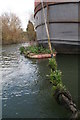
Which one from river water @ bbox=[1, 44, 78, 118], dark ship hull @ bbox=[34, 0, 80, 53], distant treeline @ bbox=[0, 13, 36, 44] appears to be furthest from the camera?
distant treeline @ bbox=[0, 13, 36, 44]

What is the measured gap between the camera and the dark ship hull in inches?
400

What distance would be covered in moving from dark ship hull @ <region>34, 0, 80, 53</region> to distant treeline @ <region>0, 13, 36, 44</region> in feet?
87.0

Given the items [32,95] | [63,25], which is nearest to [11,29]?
[63,25]

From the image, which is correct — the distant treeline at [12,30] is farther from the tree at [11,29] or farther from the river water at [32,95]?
the river water at [32,95]

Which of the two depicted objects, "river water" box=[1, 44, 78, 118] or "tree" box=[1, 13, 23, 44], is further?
"tree" box=[1, 13, 23, 44]

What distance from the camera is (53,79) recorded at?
189 inches

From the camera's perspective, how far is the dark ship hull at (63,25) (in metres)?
10.2

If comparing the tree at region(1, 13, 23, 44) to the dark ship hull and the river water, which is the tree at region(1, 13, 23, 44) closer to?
the dark ship hull

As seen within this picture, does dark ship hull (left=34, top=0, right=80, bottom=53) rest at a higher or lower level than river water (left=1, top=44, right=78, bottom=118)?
higher

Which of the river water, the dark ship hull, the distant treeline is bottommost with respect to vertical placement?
the river water

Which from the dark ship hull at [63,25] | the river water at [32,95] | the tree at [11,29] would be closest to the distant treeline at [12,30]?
the tree at [11,29]

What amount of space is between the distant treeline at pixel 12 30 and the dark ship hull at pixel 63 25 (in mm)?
26503

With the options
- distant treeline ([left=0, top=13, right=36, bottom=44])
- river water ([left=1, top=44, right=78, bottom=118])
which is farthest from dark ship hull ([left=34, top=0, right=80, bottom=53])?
distant treeline ([left=0, top=13, right=36, bottom=44])

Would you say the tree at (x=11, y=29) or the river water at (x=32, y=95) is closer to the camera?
the river water at (x=32, y=95)
